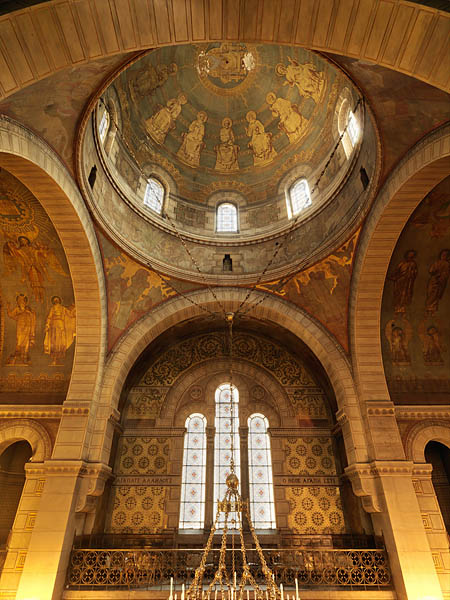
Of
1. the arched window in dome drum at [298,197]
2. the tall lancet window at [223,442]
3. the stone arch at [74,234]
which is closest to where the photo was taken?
the stone arch at [74,234]

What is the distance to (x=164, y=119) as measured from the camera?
42.7 ft

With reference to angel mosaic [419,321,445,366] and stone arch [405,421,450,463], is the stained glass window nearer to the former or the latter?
angel mosaic [419,321,445,366]

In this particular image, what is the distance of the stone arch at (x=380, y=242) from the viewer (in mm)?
7305

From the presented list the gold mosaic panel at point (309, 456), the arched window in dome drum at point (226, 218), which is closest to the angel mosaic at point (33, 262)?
the arched window in dome drum at point (226, 218)

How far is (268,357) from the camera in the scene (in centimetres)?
1368

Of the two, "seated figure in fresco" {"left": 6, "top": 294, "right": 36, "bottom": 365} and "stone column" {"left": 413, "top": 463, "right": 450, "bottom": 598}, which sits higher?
"seated figure in fresco" {"left": 6, "top": 294, "right": 36, "bottom": 365}

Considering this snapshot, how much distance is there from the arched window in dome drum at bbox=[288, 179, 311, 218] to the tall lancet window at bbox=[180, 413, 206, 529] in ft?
25.8

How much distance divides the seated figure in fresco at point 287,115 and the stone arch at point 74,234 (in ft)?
26.1

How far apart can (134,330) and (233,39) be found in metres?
8.18

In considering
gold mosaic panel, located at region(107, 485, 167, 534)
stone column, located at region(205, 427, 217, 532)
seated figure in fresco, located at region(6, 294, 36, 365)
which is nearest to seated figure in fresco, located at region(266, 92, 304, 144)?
seated figure in fresco, located at region(6, 294, 36, 365)

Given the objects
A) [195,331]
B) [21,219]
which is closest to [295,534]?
[195,331]

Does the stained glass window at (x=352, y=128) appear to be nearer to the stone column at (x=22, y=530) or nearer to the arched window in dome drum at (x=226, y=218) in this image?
the arched window in dome drum at (x=226, y=218)

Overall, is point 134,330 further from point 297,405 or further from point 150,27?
point 150,27

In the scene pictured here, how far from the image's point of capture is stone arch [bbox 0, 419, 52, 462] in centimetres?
956
